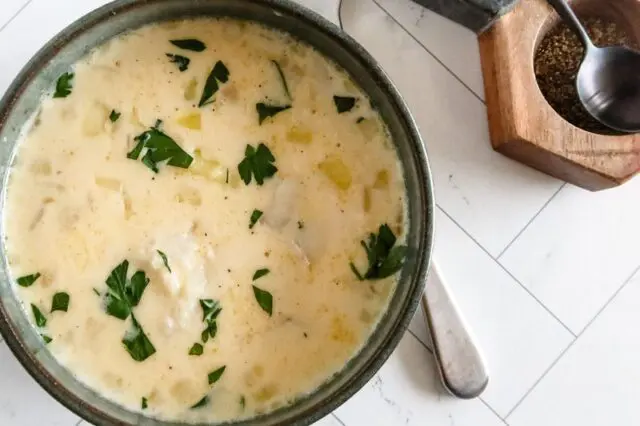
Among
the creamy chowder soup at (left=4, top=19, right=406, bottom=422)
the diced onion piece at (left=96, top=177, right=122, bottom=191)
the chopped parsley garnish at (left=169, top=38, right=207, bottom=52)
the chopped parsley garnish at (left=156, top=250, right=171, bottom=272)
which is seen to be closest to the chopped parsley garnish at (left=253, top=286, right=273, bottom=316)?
the creamy chowder soup at (left=4, top=19, right=406, bottom=422)

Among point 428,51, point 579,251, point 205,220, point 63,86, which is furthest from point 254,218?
point 579,251

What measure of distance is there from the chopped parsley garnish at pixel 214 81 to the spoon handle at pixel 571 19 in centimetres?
52

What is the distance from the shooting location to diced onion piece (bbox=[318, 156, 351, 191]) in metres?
1.12

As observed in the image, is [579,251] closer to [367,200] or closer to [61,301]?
[367,200]

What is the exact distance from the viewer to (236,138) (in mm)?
1109

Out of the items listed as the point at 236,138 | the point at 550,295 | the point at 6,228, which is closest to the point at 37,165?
the point at 6,228

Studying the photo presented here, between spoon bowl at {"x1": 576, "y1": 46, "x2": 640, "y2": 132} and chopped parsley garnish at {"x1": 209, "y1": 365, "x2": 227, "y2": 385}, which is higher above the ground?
spoon bowl at {"x1": 576, "y1": 46, "x2": 640, "y2": 132}

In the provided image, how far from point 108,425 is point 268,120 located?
0.46 m

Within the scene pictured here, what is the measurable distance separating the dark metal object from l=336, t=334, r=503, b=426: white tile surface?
508mm

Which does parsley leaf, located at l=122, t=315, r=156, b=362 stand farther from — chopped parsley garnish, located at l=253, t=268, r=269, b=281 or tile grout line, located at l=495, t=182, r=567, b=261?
tile grout line, located at l=495, t=182, r=567, b=261

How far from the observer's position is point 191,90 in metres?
1.11

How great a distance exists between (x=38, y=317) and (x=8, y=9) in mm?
479

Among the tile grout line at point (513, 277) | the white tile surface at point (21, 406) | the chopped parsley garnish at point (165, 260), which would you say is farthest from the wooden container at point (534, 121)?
the white tile surface at point (21, 406)

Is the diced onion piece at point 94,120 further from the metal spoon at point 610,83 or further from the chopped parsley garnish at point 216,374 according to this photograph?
the metal spoon at point 610,83
